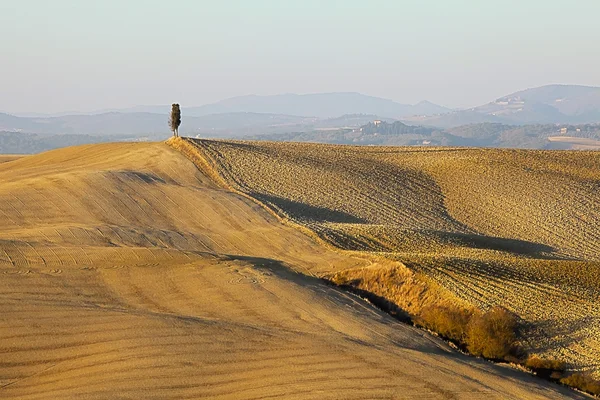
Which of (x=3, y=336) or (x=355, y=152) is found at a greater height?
(x=355, y=152)

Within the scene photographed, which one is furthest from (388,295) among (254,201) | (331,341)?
(254,201)

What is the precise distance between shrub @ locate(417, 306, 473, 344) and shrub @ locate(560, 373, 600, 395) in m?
4.34

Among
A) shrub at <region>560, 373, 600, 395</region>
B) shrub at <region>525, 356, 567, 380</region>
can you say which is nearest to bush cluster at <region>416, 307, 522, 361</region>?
shrub at <region>525, 356, 567, 380</region>

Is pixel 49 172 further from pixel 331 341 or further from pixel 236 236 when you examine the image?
pixel 331 341

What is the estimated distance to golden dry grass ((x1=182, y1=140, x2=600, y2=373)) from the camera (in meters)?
28.8

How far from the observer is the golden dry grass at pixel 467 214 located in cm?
2877

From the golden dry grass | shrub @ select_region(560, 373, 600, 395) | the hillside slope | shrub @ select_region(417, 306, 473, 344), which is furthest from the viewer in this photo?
the golden dry grass

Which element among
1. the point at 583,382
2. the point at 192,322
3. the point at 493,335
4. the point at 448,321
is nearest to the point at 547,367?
the point at 583,382

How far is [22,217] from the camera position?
134ft

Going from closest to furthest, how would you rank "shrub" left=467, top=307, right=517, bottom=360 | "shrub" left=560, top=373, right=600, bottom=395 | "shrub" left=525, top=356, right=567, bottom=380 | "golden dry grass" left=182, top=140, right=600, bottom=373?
"shrub" left=560, top=373, right=600, bottom=395 → "shrub" left=525, top=356, right=567, bottom=380 → "shrub" left=467, top=307, right=517, bottom=360 → "golden dry grass" left=182, top=140, right=600, bottom=373

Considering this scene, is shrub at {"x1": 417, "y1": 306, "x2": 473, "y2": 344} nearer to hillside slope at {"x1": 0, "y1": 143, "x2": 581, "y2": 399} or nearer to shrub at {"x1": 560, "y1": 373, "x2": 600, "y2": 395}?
hillside slope at {"x1": 0, "y1": 143, "x2": 581, "y2": 399}

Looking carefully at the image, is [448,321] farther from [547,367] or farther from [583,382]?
[583,382]

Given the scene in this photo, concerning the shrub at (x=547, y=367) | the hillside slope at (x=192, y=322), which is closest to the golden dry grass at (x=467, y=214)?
the shrub at (x=547, y=367)

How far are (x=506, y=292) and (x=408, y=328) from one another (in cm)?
579
